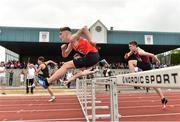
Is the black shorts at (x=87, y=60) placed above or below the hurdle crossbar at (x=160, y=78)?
above

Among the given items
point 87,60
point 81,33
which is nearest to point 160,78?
point 81,33

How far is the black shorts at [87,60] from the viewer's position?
18.0 ft

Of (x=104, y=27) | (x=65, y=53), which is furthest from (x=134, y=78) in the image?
(x=104, y=27)

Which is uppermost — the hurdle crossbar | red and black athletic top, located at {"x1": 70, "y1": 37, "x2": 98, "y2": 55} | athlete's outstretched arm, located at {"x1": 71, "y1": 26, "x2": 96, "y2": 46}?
athlete's outstretched arm, located at {"x1": 71, "y1": 26, "x2": 96, "y2": 46}

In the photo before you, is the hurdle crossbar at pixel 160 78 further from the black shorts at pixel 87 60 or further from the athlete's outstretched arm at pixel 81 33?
the black shorts at pixel 87 60

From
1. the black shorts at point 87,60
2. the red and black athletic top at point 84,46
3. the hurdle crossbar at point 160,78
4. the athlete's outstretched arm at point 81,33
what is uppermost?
the athlete's outstretched arm at point 81,33

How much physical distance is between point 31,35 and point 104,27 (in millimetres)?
6591

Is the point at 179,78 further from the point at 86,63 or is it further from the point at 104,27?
the point at 104,27

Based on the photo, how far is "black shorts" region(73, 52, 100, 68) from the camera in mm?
5484

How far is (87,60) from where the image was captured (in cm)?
548

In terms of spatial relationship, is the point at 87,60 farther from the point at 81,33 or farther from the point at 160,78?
Answer: the point at 160,78

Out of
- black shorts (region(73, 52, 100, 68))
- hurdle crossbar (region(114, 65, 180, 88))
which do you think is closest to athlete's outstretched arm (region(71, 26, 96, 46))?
black shorts (region(73, 52, 100, 68))

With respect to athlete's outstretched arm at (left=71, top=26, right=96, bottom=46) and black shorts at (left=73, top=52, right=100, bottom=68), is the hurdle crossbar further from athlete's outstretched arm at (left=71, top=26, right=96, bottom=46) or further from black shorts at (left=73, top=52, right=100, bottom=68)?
black shorts at (left=73, top=52, right=100, bottom=68)

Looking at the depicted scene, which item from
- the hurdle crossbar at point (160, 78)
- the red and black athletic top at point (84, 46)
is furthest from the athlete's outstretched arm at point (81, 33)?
the hurdle crossbar at point (160, 78)
